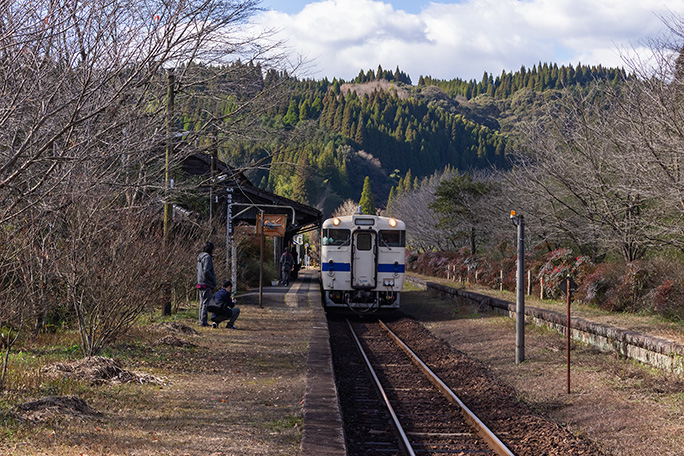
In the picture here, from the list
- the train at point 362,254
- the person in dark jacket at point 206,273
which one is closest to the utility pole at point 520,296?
the person in dark jacket at point 206,273

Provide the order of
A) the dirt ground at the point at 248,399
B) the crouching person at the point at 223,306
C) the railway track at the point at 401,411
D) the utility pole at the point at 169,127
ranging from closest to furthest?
the dirt ground at the point at 248,399 → the railway track at the point at 401,411 → the utility pole at the point at 169,127 → the crouching person at the point at 223,306

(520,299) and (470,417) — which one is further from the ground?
(520,299)

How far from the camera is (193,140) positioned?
14.5m

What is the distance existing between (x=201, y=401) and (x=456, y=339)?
9.72 meters

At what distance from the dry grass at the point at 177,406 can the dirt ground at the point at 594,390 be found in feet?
10.8

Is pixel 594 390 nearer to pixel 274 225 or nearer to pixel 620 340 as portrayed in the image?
pixel 620 340

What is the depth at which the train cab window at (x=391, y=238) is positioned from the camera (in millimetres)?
21266

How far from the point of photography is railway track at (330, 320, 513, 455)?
780cm

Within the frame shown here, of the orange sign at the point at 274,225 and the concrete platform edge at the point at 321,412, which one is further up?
the orange sign at the point at 274,225

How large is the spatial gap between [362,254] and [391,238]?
983 mm

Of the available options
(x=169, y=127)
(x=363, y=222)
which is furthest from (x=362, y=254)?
(x=169, y=127)

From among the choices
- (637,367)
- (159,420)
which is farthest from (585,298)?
(159,420)

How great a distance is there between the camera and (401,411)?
9.62 meters

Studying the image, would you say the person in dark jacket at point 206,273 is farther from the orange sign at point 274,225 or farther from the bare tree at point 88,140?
the orange sign at point 274,225
